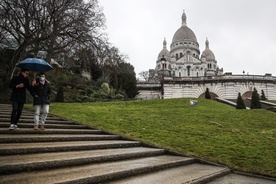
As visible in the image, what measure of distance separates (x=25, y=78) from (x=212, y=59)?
270 ft

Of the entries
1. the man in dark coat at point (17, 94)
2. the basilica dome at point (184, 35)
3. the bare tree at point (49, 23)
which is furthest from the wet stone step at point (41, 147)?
the basilica dome at point (184, 35)

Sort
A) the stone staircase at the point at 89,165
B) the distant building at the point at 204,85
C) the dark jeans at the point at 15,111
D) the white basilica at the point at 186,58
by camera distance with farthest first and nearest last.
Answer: the white basilica at the point at 186,58 → the distant building at the point at 204,85 → the dark jeans at the point at 15,111 → the stone staircase at the point at 89,165

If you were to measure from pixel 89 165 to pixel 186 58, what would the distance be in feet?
266

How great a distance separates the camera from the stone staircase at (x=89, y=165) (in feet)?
12.5

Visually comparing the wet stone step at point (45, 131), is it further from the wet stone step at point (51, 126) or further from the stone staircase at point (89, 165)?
the wet stone step at point (51, 126)

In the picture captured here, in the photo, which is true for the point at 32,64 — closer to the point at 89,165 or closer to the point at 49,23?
the point at 89,165

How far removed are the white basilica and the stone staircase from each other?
69453 millimetres

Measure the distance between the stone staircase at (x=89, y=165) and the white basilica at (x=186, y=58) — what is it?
69453 mm

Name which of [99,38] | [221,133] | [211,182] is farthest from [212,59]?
[211,182]

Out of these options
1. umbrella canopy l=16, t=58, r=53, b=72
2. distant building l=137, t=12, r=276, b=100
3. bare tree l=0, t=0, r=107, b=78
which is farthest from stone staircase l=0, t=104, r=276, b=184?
distant building l=137, t=12, r=276, b=100

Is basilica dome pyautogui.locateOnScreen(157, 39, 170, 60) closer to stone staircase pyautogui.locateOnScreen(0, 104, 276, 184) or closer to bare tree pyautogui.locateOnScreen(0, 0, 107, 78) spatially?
bare tree pyautogui.locateOnScreen(0, 0, 107, 78)

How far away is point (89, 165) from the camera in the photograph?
15.4 ft

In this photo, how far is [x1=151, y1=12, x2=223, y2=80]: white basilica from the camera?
8112 cm

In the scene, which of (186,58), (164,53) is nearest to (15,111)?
(186,58)
